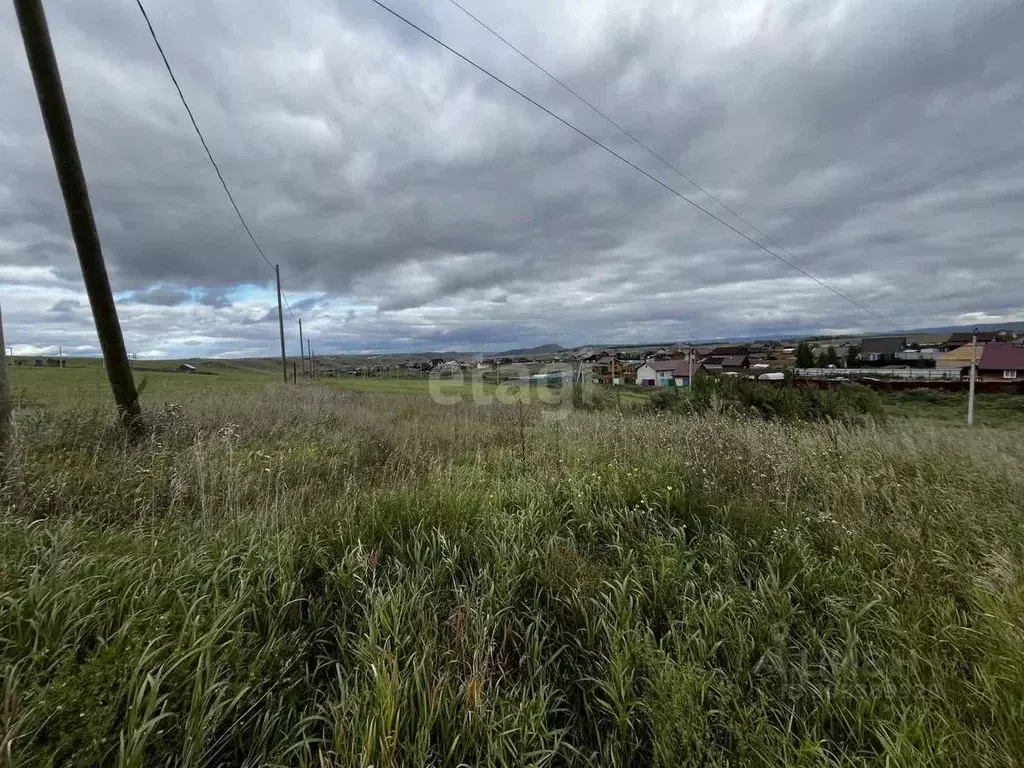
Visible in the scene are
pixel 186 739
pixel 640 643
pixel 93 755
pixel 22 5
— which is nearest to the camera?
pixel 93 755

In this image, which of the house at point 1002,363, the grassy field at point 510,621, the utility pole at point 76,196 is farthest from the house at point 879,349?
the utility pole at point 76,196

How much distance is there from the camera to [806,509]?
12.5 ft

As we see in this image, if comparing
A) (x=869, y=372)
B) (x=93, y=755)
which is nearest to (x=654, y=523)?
(x=93, y=755)

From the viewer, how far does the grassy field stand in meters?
1.64

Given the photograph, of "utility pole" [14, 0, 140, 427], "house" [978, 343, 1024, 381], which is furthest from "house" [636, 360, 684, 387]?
"utility pole" [14, 0, 140, 427]

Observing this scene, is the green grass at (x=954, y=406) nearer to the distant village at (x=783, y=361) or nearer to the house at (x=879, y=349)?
the distant village at (x=783, y=361)

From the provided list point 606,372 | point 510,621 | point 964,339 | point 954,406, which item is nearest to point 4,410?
point 510,621

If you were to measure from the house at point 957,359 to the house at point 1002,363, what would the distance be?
851 mm

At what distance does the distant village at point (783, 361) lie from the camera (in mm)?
19094

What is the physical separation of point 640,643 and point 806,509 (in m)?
2.68

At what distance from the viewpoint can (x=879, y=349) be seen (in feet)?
114

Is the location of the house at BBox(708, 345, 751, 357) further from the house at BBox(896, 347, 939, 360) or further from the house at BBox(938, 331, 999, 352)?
the house at BBox(938, 331, 999, 352)

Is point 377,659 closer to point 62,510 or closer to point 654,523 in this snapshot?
point 654,523

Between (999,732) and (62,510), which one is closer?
(999,732)
